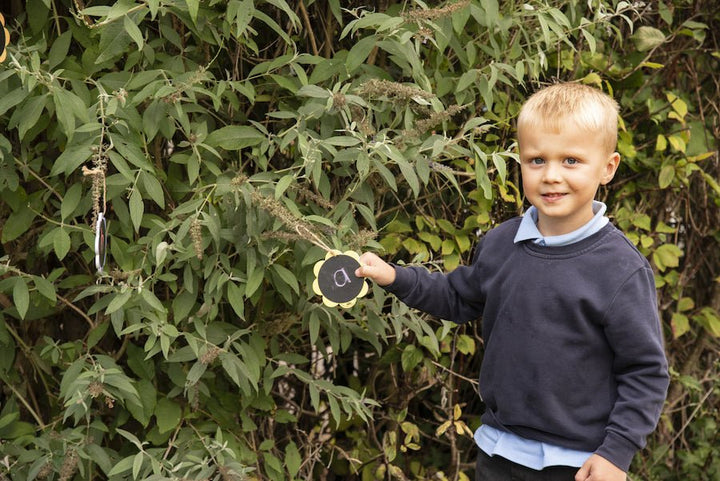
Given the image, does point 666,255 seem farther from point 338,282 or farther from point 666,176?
point 338,282

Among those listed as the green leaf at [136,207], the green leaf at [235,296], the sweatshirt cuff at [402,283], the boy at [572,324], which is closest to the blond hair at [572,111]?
the boy at [572,324]

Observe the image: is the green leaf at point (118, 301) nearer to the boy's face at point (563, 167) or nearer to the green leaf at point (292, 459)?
the green leaf at point (292, 459)

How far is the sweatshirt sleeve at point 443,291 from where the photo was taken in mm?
2234

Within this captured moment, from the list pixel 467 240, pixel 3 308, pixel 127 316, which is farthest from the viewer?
pixel 467 240

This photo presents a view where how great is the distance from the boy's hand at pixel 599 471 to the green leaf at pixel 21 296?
1.38m

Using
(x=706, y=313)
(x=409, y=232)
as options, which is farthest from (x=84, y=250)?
(x=706, y=313)

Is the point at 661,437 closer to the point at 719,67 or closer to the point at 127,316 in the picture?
the point at 719,67

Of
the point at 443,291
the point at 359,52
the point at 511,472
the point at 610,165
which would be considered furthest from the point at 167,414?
the point at 610,165

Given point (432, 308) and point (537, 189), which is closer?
point (537, 189)

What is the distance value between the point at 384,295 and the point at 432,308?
0.28m

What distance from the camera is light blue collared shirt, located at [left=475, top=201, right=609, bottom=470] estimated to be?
6.56 ft

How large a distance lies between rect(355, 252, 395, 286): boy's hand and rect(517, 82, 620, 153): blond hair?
437 mm

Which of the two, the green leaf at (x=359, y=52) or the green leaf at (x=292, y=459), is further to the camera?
the green leaf at (x=292, y=459)

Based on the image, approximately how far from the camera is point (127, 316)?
8.07ft
